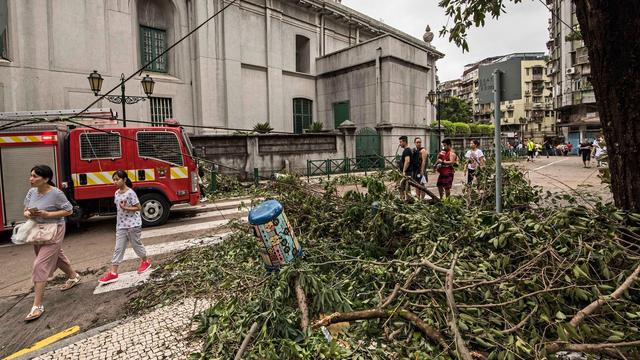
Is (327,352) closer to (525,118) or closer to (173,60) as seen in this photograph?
(173,60)

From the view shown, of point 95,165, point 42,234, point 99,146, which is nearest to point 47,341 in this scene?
point 42,234

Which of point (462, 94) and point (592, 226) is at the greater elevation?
point (462, 94)

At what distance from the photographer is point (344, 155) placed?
1944 cm

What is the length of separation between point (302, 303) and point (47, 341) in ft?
9.02

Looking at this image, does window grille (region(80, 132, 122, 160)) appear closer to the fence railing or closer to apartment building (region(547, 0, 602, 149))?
the fence railing

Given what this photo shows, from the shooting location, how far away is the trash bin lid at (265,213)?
135 inches

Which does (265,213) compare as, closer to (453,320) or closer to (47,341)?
(453,320)

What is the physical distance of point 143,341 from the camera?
10.4 feet

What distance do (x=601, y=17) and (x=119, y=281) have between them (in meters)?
6.51

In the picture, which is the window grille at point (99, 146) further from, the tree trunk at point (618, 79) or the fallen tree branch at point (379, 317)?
the tree trunk at point (618, 79)

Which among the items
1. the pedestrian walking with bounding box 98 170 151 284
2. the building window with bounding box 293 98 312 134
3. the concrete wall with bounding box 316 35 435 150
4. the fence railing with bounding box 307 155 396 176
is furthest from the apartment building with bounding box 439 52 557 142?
the pedestrian walking with bounding box 98 170 151 284

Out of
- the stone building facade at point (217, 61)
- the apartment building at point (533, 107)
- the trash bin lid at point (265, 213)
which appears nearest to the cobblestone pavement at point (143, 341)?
the trash bin lid at point (265, 213)

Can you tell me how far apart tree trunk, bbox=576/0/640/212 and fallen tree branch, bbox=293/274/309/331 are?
10.6ft

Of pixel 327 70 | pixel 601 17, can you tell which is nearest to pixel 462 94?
pixel 327 70
